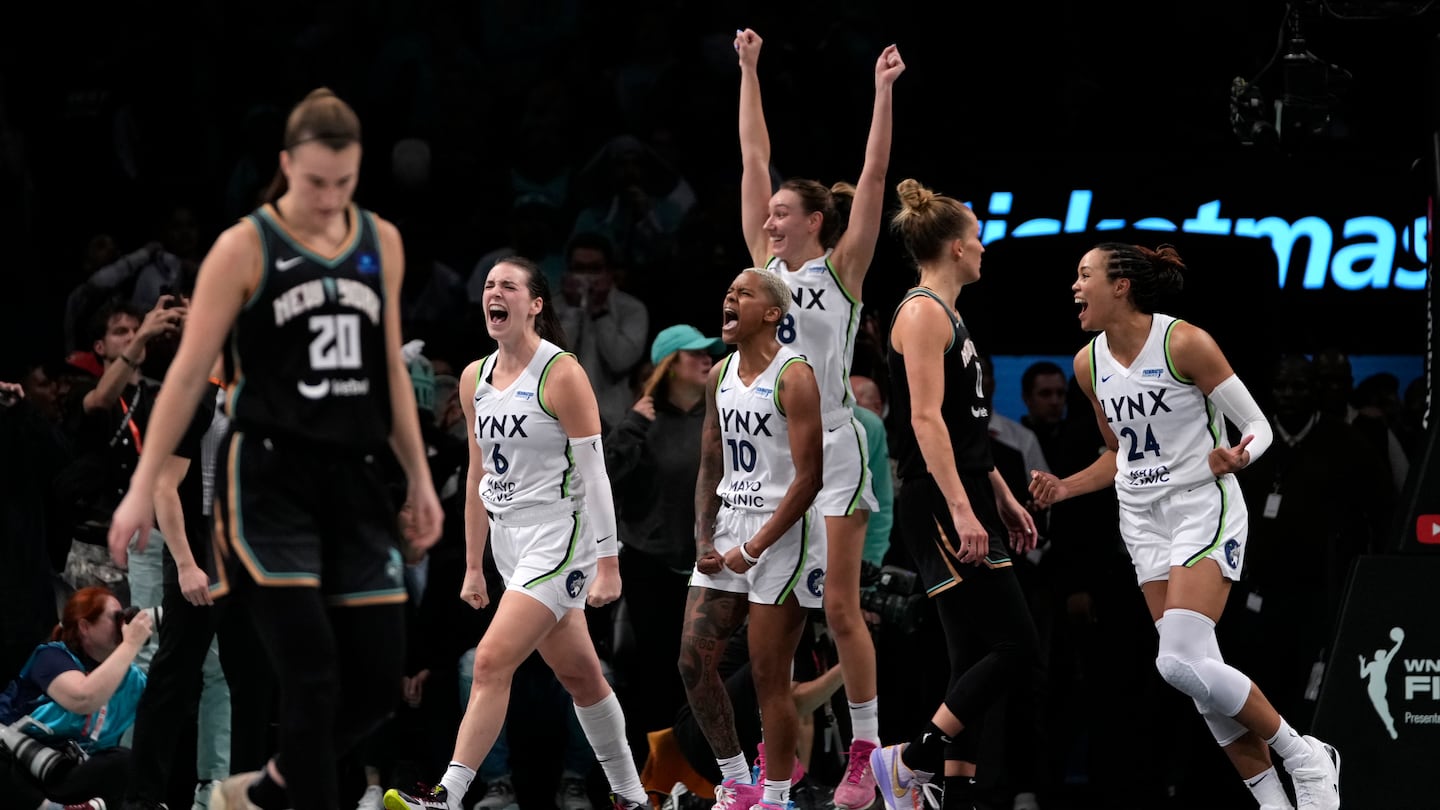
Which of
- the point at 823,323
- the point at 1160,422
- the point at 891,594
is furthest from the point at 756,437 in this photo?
the point at 891,594

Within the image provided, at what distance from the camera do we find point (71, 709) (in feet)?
25.2

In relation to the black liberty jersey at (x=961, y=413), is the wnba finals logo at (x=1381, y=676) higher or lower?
lower

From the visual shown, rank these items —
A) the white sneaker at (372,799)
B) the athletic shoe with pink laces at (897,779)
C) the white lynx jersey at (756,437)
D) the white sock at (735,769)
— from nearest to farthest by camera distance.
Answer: the athletic shoe with pink laces at (897,779), the white lynx jersey at (756,437), the white sock at (735,769), the white sneaker at (372,799)

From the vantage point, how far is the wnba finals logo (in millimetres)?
8180

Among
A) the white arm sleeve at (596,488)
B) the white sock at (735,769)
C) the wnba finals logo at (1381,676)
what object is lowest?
the white sock at (735,769)

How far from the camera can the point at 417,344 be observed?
9.12m

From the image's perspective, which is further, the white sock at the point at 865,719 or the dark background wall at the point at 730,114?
the dark background wall at the point at 730,114

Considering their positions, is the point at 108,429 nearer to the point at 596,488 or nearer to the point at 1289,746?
the point at 596,488

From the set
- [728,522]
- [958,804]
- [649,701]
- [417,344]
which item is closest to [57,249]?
[417,344]

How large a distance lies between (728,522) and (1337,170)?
Result: 527 cm

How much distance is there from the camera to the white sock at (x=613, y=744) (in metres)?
7.20

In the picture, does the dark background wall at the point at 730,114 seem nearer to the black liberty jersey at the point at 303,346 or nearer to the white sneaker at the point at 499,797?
the white sneaker at the point at 499,797

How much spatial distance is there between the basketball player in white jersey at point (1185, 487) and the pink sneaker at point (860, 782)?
1.26 metres

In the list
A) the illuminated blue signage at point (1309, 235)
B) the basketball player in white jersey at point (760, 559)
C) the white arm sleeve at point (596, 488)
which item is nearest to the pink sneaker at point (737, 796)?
the basketball player in white jersey at point (760, 559)
